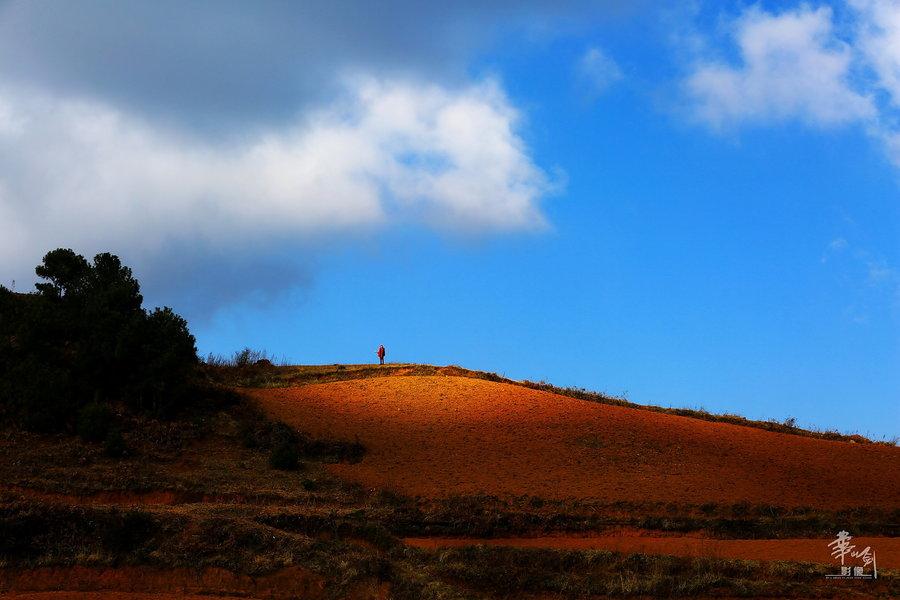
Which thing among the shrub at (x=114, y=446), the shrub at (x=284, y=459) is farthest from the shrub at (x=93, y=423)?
the shrub at (x=284, y=459)

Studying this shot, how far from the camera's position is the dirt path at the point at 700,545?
687 inches

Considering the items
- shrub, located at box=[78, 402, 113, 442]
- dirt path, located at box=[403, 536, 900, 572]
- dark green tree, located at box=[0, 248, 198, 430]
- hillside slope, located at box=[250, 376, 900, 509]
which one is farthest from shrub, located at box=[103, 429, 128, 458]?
dirt path, located at box=[403, 536, 900, 572]

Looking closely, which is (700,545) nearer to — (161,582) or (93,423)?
(161,582)

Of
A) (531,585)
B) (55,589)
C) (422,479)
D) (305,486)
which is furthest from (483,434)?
(55,589)

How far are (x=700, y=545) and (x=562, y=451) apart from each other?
7.99m

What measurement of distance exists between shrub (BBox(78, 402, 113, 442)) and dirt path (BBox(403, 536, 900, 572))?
10986 mm

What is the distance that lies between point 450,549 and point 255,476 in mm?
8159

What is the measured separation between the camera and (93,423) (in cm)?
2409

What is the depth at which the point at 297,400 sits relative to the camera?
31.5 m

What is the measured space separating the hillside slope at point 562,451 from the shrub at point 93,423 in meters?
5.99

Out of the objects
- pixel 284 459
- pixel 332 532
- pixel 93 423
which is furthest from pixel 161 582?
pixel 93 423

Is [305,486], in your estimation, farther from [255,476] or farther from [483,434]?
[483,434]

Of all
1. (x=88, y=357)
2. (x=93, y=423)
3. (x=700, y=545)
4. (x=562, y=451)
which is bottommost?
(x=700, y=545)

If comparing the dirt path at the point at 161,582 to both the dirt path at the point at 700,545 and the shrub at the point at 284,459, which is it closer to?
the dirt path at the point at 700,545
